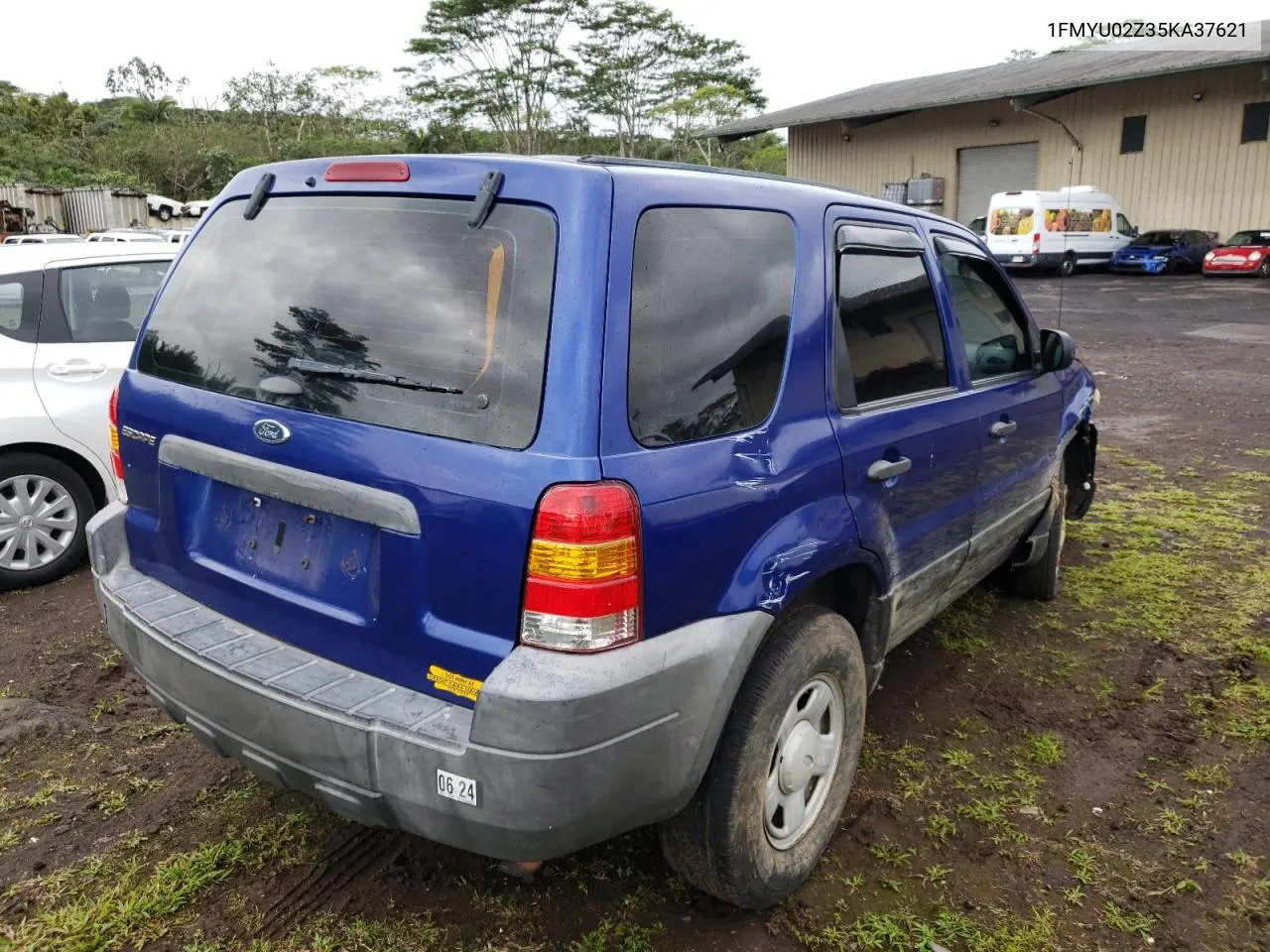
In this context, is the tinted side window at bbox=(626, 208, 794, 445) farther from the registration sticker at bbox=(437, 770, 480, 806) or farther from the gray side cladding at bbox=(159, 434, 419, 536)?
the registration sticker at bbox=(437, 770, 480, 806)

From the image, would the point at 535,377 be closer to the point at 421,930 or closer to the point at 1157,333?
the point at 421,930

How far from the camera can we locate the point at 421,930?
2.47 m

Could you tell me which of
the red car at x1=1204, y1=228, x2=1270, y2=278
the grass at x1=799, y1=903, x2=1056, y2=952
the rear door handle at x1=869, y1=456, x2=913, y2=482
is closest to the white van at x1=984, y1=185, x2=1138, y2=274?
the red car at x1=1204, y1=228, x2=1270, y2=278

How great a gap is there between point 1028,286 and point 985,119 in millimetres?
11610

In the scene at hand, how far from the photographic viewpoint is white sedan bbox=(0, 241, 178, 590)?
475cm

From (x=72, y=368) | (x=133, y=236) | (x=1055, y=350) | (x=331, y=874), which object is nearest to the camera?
(x=331, y=874)

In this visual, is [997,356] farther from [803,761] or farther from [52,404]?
[52,404]

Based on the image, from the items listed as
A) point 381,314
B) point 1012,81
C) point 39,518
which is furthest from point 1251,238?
point 381,314

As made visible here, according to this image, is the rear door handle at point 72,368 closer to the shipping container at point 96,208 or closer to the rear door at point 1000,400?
the rear door at point 1000,400

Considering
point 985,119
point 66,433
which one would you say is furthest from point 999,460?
point 985,119

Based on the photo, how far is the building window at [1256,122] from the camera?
90.5ft

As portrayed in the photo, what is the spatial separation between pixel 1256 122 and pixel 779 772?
32.8 meters

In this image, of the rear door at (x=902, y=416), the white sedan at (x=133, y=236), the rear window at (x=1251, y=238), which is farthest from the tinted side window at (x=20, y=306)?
the rear window at (x=1251, y=238)

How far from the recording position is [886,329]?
2984 mm
